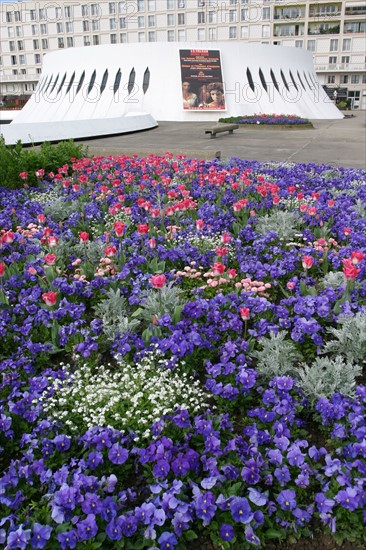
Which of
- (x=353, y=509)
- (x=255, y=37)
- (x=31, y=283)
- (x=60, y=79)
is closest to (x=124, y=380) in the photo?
(x=353, y=509)

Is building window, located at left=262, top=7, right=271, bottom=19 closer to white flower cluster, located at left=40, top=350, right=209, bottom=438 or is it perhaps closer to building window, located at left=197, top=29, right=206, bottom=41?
building window, located at left=197, top=29, right=206, bottom=41

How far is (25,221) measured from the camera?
7.18 m

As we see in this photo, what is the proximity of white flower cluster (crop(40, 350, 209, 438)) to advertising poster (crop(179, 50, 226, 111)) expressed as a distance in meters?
36.3

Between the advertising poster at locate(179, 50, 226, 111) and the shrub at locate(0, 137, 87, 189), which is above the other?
the advertising poster at locate(179, 50, 226, 111)

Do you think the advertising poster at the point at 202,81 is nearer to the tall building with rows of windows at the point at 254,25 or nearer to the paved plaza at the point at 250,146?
the paved plaza at the point at 250,146

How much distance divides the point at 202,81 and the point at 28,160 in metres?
30.4

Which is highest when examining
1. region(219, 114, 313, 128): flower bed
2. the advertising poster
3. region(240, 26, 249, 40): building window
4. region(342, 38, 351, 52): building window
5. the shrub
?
region(240, 26, 249, 40): building window

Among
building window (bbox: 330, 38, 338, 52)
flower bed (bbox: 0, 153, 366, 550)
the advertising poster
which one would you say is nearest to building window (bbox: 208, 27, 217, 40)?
building window (bbox: 330, 38, 338, 52)

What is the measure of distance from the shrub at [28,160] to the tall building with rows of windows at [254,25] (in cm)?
7432

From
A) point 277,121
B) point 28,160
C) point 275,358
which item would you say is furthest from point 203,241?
point 277,121

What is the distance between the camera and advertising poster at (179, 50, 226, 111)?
37.3 m

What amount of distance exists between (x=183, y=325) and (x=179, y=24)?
3419 inches

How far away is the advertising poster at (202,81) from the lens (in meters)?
37.3

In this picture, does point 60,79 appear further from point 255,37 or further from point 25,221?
point 255,37
